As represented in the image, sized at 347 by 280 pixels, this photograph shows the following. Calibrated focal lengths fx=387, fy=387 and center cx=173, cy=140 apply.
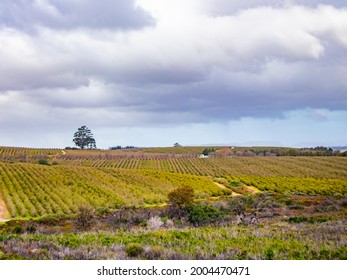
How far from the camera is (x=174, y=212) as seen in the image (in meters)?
30.4

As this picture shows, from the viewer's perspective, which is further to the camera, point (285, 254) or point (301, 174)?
point (301, 174)

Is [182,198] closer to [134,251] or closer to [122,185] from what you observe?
[134,251]

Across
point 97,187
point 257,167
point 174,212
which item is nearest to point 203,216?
point 174,212

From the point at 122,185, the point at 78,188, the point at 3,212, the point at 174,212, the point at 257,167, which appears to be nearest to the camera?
the point at 174,212

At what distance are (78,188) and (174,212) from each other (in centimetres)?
2780

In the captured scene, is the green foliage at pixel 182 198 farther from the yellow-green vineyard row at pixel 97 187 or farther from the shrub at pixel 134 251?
the shrub at pixel 134 251

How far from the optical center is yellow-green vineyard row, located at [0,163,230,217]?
43469mm

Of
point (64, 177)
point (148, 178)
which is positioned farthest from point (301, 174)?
point (64, 177)

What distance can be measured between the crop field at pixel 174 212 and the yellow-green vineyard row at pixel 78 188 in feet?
0.50

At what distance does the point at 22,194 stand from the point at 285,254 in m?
44.1

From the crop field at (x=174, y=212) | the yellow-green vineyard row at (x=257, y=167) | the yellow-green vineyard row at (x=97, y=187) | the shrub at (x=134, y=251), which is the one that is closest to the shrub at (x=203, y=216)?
the crop field at (x=174, y=212)

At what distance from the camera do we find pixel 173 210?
31188 mm

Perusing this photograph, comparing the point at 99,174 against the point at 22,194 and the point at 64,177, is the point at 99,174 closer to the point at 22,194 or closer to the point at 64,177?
the point at 64,177

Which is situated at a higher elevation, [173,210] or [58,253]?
[58,253]
